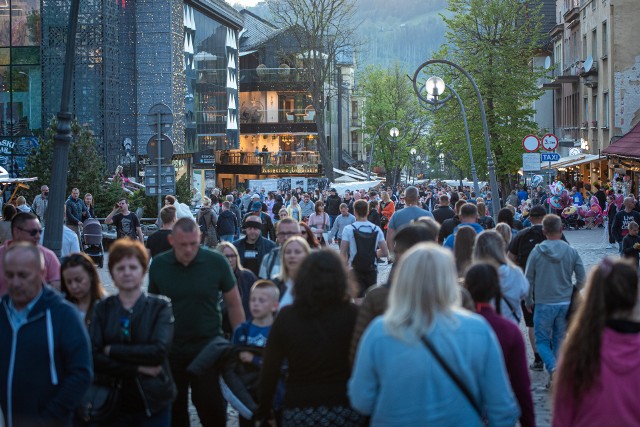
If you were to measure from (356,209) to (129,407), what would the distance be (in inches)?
299

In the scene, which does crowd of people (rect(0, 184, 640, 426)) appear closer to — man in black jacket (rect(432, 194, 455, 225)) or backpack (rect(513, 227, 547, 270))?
backpack (rect(513, 227, 547, 270))

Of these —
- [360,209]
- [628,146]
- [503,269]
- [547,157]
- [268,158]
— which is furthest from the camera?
[268,158]

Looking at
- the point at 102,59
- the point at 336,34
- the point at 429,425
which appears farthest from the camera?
the point at 336,34

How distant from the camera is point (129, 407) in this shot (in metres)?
6.44

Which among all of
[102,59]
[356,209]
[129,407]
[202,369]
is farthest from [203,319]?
[102,59]

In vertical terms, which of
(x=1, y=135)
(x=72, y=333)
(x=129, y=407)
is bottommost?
(x=129, y=407)

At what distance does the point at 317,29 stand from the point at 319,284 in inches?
2045

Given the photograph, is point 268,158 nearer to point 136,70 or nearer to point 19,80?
point 136,70

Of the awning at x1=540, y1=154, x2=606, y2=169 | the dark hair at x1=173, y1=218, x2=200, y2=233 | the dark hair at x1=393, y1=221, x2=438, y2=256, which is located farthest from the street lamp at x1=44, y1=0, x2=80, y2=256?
the awning at x1=540, y1=154, x2=606, y2=169

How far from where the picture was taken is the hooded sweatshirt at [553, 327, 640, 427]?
16.0 feet

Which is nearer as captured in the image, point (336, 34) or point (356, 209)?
point (356, 209)

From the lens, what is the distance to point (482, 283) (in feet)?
20.1

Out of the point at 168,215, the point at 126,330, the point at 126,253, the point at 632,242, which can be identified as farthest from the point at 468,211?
the point at 632,242

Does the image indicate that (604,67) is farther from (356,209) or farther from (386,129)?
(386,129)
